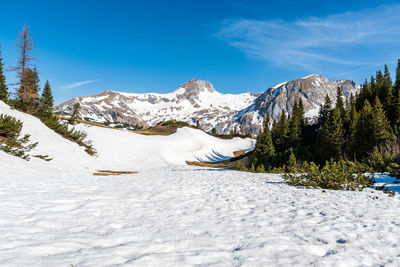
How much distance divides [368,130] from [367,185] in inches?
1651

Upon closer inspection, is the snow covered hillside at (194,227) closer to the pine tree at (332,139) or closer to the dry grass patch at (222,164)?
the dry grass patch at (222,164)

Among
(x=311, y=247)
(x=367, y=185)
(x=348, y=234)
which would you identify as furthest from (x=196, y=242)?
(x=367, y=185)

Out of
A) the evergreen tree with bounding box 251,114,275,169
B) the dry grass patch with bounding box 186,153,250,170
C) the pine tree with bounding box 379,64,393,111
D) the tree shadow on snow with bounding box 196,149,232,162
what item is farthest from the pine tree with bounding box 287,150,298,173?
the pine tree with bounding box 379,64,393,111

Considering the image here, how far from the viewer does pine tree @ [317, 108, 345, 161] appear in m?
47.3

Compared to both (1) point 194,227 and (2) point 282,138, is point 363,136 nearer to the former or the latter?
(2) point 282,138

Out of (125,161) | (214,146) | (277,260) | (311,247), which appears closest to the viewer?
(277,260)

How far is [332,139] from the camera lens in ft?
156

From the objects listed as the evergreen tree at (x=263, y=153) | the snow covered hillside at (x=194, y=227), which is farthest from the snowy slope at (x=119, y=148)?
the evergreen tree at (x=263, y=153)

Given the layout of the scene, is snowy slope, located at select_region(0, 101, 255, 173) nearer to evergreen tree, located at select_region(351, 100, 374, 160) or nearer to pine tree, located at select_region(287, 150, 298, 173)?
pine tree, located at select_region(287, 150, 298, 173)

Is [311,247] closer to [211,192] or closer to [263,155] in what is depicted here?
[211,192]

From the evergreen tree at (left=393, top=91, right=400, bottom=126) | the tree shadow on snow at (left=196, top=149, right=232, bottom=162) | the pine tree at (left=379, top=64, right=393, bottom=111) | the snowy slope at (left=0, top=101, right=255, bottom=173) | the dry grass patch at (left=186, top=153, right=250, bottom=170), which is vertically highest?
the pine tree at (left=379, top=64, right=393, bottom=111)

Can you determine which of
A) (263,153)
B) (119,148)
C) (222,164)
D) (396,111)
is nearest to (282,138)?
(263,153)

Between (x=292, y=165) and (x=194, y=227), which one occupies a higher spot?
A: (x=194, y=227)

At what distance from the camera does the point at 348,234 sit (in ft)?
15.9
